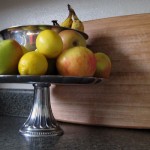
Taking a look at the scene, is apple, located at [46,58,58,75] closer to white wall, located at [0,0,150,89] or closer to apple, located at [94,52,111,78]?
apple, located at [94,52,111,78]

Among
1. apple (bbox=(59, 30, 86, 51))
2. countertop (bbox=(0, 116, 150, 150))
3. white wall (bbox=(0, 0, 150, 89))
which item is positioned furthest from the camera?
white wall (bbox=(0, 0, 150, 89))

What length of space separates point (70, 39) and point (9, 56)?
0.15 metres

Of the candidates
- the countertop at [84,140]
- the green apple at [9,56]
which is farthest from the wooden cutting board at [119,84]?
the green apple at [9,56]

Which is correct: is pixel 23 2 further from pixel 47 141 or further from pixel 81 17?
pixel 47 141

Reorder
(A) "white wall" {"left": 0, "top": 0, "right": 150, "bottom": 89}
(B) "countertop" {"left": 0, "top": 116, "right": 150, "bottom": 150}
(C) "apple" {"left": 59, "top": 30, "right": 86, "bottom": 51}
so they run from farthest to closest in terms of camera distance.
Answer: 1. (A) "white wall" {"left": 0, "top": 0, "right": 150, "bottom": 89}
2. (C) "apple" {"left": 59, "top": 30, "right": 86, "bottom": 51}
3. (B) "countertop" {"left": 0, "top": 116, "right": 150, "bottom": 150}

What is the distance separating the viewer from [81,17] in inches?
39.4

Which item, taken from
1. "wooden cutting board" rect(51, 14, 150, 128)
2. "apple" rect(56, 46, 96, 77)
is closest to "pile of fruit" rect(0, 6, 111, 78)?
"apple" rect(56, 46, 96, 77)

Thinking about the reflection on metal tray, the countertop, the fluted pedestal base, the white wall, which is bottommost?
the countertop

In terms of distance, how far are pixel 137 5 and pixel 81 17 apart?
0.20 metres

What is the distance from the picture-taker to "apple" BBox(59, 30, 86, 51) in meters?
0.71

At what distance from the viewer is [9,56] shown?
0.65 m

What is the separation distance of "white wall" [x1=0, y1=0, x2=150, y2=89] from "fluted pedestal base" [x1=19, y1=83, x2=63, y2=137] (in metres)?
0.36

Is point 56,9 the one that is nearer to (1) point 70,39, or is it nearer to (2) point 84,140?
(1) point 70,39

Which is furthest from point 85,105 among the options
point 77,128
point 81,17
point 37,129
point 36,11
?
point 36,11
